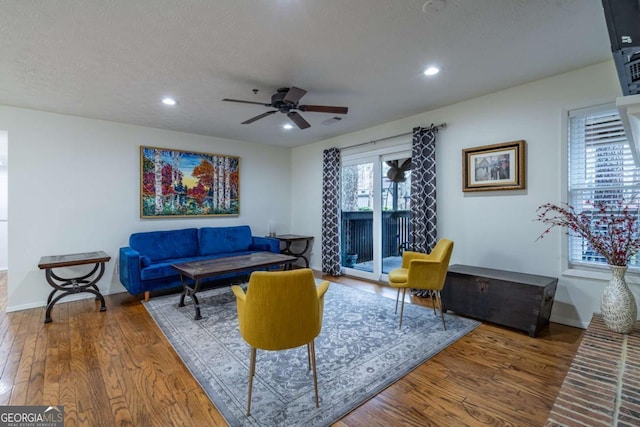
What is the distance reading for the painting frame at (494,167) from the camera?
128 inches

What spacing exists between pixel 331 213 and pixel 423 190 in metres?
1.85

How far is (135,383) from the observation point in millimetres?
2084

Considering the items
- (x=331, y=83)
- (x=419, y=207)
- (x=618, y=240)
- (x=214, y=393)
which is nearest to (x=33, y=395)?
(x=214, y=393)

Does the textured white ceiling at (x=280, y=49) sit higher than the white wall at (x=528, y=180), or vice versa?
the textured white ceiling at (x=280, y=49)

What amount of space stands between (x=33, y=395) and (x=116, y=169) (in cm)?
327

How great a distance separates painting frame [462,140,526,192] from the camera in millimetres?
3244

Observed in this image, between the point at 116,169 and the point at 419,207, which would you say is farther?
the point at 116,169

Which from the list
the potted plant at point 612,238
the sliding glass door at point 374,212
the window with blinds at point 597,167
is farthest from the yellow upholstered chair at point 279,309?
the sliding glass door at point 374,212

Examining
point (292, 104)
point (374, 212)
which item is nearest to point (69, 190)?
point (292, 104)

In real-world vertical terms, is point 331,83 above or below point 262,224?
above

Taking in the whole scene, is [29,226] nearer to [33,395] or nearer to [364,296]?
[33,395]

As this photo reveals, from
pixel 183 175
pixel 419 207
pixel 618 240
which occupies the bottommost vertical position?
pixel 618 240

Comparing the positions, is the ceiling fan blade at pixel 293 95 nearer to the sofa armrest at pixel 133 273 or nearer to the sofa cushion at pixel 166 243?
the sofa armrest at pixel 133 273

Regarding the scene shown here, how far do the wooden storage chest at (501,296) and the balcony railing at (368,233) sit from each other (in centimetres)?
146
